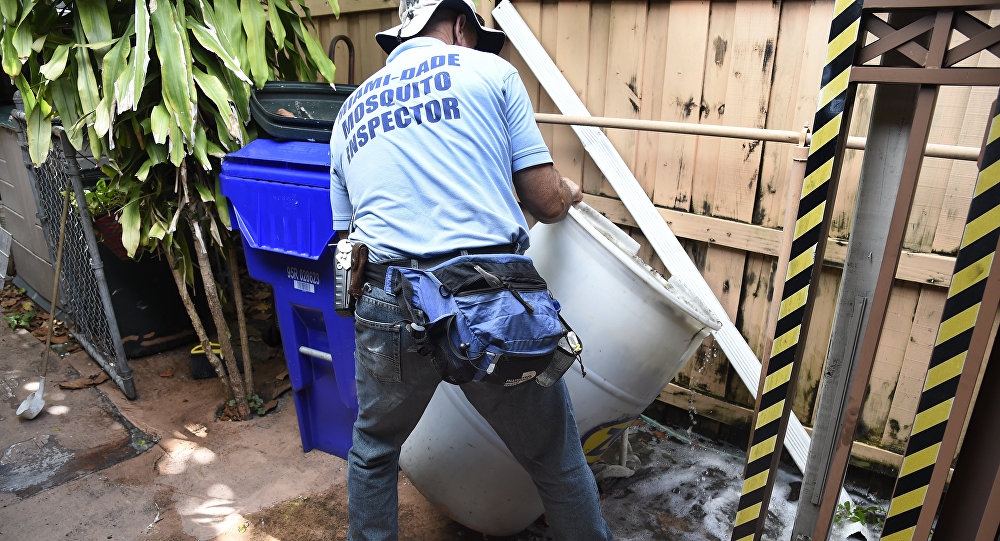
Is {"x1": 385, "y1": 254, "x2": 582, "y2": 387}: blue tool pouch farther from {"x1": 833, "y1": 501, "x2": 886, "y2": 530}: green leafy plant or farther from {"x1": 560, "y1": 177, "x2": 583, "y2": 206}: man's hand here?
{"x1": 833, "y1": 501, "x2": 886, "y2": 530}: green leafy plant

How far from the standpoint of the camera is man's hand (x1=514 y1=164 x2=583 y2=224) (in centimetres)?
189

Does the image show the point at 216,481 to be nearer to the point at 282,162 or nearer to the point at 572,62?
the point at 282,162

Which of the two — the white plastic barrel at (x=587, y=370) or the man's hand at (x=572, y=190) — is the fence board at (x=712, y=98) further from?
the man's hand at (x=572, y=190)

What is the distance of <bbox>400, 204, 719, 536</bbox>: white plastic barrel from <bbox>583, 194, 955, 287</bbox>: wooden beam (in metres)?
0.52

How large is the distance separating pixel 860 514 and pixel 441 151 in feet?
7.15

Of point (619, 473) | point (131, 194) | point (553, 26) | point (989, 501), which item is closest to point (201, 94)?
point (131, 194)

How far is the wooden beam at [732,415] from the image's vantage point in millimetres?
2568

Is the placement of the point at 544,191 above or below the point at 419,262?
above

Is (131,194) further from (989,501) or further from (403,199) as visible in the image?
(989,501)

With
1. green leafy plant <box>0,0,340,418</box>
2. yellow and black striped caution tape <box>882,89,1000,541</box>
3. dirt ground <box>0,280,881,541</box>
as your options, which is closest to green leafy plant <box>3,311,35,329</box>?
dirt ground <box>0,280,881,541</box>

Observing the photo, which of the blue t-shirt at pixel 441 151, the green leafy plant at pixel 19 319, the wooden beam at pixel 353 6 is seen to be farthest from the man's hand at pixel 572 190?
the green leafy plant at pixel 19 319

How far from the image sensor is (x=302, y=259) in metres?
2.62

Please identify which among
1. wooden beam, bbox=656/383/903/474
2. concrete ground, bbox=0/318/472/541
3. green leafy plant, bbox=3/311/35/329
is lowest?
concrete ground, bbox=0/318/472/541

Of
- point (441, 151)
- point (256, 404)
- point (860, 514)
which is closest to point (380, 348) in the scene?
point (441, 151)
